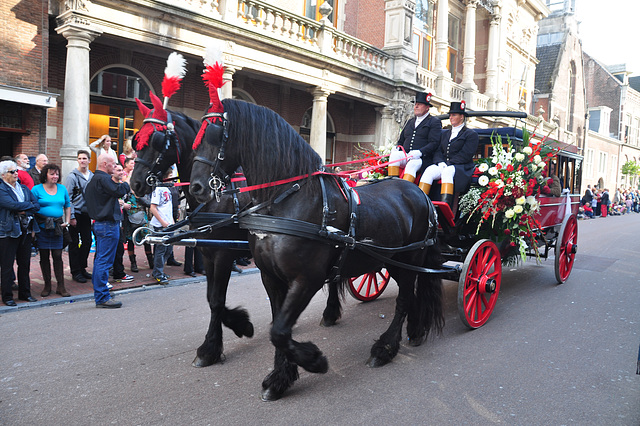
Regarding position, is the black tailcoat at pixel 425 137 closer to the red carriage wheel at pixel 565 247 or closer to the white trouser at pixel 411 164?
the white trouser at pixel 411 164

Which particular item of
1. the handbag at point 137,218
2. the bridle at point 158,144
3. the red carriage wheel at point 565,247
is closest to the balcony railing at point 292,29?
the handbag at point 137,218

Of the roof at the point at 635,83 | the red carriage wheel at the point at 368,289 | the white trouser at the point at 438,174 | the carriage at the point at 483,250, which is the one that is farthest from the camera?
the roof at the point at 635,83

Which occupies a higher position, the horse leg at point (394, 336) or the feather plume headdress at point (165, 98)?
the feather plume headdress at point (165, 98)

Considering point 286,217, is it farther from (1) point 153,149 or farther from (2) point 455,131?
(2) point 455,131

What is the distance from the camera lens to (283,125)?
139 inches

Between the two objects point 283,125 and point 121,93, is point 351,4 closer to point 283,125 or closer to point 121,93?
point 121,93

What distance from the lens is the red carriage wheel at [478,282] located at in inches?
192

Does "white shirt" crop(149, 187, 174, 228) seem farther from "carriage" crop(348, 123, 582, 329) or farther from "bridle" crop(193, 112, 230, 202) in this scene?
"bridle" crop(193, 112, 230, 202)

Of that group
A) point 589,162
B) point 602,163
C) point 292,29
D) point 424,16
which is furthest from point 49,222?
point 602,163

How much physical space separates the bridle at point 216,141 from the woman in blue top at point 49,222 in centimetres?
428

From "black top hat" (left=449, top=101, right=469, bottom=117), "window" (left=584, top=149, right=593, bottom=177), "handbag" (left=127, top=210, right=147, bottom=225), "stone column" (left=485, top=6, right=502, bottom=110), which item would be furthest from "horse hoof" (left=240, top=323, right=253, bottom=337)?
"window" (left=584, top=149, right=593, bottom=177)

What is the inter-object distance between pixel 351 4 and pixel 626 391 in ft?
57.5

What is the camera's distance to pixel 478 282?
16.8 ft

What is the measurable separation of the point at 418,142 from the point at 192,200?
2.73 m
